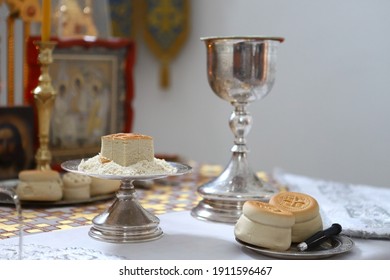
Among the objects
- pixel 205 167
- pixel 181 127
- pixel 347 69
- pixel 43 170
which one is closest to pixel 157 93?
pixel 181 127

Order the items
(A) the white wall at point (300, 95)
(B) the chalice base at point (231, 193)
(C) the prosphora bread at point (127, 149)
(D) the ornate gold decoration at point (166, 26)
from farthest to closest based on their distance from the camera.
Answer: (D) the ornate gold decoration at point (166, 26) < (A) the white wall at point (300, 95) < (B) the chalice base at point (231, 193) < (C) the prosphora bread at point (127, 149)

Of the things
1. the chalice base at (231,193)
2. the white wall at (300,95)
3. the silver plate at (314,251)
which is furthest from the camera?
the white wall at (300,95)

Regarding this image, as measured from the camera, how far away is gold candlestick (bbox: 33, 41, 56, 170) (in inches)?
55.3

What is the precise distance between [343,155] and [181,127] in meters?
0.77

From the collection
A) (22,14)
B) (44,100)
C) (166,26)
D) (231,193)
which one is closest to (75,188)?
(44,100)

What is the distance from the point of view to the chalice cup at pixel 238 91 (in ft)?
4.09

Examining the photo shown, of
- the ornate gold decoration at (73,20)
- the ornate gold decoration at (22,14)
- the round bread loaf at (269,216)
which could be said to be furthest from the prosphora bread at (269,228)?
the ornate gold decoration at (73,20)

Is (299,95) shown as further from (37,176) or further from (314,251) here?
(314,251)

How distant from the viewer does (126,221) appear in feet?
3.59

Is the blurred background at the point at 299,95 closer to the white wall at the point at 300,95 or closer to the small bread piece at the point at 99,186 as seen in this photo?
the white wall at the point at 300,95

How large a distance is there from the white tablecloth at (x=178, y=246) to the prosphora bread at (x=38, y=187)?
191 millimetres

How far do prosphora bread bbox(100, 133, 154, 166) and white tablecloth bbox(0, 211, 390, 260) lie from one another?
0.40 feet

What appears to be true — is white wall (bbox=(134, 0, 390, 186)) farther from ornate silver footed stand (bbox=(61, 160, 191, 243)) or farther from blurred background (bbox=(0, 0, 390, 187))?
ornate silver footed stand (bbox=(61, 160, 191, 243))
